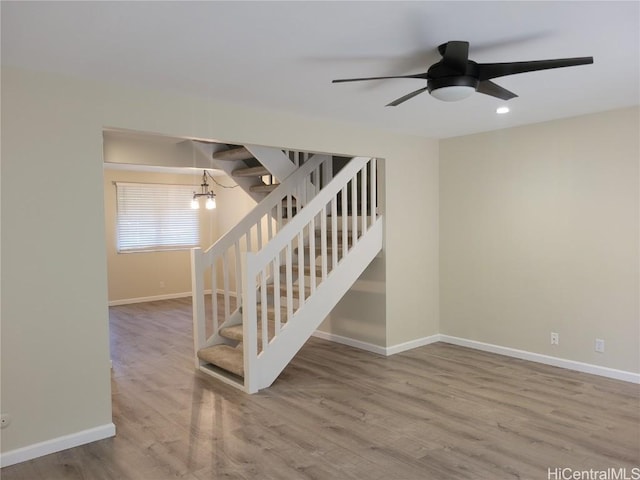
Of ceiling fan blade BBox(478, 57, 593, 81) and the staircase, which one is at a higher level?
ceiling fan blade BBox(478, 57, 593, 81)

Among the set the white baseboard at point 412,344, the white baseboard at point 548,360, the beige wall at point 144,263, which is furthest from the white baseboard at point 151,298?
the white baseboard at point 548,360

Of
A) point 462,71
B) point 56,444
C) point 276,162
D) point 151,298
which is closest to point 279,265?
point 276,162

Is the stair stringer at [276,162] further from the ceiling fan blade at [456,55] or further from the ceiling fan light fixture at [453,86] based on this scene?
the ceiling fan blade at [456,55]

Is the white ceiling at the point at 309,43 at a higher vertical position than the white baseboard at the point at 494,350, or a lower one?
higher

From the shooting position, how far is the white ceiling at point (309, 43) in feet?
6.72

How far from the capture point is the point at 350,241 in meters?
5.11

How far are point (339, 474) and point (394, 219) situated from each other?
2.87 m

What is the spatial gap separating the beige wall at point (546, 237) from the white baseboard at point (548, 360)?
0.05m

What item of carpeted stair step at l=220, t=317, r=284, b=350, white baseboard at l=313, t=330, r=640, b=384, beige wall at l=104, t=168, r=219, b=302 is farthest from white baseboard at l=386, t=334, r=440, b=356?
beige wall at l=104, t=168, r=219, b=302

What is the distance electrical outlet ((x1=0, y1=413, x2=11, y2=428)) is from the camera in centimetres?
276

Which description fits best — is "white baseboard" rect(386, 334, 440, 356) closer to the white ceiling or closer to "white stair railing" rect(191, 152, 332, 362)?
"white stair railing" rect(191, 152, 332, 362)

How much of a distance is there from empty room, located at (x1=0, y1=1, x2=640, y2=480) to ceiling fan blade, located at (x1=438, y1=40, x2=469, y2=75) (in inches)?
0.5

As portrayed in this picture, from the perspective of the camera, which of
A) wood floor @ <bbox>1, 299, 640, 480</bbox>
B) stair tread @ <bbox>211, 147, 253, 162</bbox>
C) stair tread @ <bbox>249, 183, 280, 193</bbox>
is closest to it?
wood floor @ <bbox>1, 299, 640, 480</bbox>

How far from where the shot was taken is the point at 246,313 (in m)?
3.88
